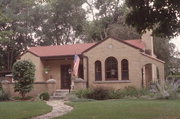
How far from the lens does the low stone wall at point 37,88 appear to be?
26.9m

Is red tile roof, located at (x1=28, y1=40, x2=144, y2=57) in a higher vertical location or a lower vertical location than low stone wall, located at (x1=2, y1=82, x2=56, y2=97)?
higher

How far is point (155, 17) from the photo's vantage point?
11398 mm

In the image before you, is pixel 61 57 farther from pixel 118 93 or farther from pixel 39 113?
pixel 39 113

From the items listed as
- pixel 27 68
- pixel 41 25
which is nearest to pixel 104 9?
pixel 41 25

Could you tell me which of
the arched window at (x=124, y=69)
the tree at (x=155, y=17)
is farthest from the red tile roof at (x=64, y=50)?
the tree at (x=155, y=17)

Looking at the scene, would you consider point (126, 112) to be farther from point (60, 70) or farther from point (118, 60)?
point (60, 70)

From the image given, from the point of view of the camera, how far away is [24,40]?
47.2 meters

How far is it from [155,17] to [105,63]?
54.5 feet

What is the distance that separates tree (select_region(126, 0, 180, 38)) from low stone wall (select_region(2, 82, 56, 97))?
638 inches

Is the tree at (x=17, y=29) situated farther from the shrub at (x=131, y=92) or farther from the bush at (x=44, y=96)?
the shrub at (x=131, y=92)

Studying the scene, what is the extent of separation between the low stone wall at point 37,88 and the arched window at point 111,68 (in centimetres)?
485

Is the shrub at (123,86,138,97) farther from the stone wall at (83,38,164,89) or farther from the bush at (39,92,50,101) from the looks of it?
the bush at (39,92,50,101)

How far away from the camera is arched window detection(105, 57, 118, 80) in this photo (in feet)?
90.9

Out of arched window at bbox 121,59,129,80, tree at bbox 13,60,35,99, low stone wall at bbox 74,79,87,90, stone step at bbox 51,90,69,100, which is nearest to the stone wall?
arched window at bbox 121,59,129,80
